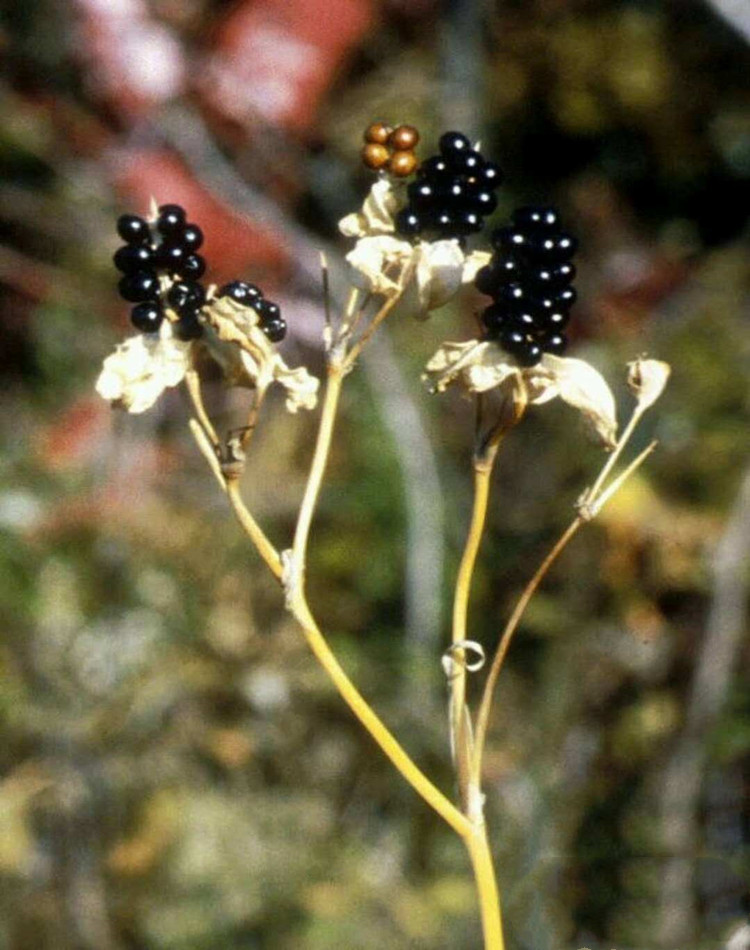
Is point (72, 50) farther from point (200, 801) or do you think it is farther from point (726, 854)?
point (726, 854)

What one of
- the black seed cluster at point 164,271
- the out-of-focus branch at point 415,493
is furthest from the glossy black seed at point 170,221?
the out-of-focus branch at point 415,493

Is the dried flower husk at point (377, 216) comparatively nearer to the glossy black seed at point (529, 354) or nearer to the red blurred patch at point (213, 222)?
the glossy black seed at point (529, 354)

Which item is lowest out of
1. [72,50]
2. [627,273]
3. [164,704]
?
[164,704]

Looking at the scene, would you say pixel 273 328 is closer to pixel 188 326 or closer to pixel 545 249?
pixel 188 326

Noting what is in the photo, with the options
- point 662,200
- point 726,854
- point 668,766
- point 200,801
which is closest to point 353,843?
point 200,801

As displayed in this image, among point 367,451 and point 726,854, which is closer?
point 726,854

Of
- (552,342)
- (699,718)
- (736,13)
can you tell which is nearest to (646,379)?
(552,342)

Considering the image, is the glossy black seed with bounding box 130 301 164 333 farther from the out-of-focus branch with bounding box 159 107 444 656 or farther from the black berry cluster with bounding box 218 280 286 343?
the out-of-focus branch with bounding box 159 107 444 656
